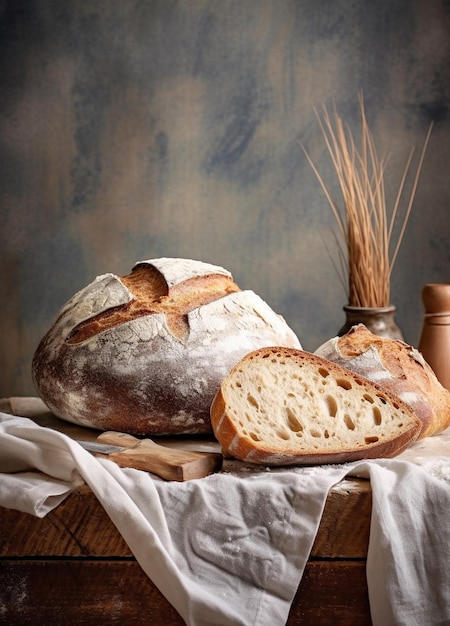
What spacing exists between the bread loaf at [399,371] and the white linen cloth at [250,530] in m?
0.22

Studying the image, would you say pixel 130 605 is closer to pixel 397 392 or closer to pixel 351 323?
pixel 397 392

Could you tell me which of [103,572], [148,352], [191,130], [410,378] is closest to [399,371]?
[410,378]

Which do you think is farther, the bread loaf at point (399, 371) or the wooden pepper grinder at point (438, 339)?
the wooden pepper grinder at point (438, 339)

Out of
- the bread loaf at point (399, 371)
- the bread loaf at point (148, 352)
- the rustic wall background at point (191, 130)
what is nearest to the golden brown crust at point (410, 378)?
the bread loaf at point (399, 371)

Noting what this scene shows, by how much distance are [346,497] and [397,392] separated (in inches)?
11.9

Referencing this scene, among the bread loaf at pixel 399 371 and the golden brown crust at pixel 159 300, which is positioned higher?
the golden brown crust at pixel 159 300

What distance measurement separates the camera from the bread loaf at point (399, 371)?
146 cm

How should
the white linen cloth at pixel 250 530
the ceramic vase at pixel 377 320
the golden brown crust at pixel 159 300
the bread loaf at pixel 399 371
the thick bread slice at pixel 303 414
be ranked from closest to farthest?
the white linen cloth at pixel 250 530 → the thick bread slice at pixel 303 414 → the bread loaf at pixel 399 371 → the golden brown crust at pixel 159 300 → the ceramic vase at pixel 377 320

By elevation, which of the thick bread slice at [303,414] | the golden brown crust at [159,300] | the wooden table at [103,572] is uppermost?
the golden brown crust at [159,300]

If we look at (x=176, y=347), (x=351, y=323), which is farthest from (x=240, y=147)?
(x=176, y=347)

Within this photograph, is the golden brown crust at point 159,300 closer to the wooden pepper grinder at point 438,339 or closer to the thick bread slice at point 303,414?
the thick bread slice at point 303,414

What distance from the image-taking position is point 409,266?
2.74m

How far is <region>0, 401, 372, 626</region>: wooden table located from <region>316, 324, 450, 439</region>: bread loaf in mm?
291

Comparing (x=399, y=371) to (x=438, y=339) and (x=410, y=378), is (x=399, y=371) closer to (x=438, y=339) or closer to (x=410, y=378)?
(x=410, y=378)
